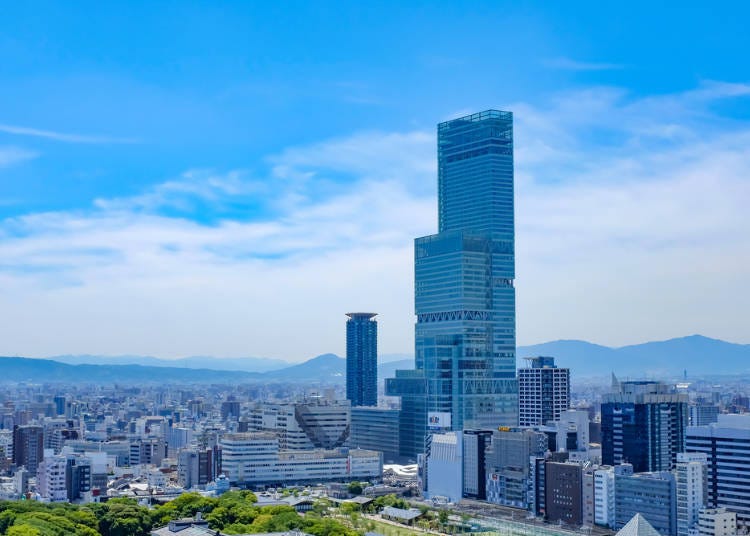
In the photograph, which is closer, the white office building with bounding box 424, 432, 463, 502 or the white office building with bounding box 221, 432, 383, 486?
the white office building with bounding box 424, 432, 463, 502

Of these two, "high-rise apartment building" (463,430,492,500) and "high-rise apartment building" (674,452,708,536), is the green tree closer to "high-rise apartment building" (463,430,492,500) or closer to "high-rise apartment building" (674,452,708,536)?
"high-rise apartment building" (674,452,708,536)

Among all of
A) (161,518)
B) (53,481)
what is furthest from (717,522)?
(53,481)

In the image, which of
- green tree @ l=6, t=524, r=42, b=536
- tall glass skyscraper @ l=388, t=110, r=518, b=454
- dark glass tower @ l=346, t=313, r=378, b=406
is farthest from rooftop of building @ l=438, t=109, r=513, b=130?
green tree @ l=6, t=524, r=42, b=536

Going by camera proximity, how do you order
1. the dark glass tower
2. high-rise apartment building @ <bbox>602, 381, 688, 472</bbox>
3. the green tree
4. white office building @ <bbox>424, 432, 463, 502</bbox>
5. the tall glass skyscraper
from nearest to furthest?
the green tree
high-rise apartment building @ <bbox>602, 381, 688, 472</bbox>
white office building @ <bbox>424, 432, 463, 502</bbox>
the tall glass skyscraper
the dark glass tower

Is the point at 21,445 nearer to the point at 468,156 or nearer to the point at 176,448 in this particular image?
the point at 176,448

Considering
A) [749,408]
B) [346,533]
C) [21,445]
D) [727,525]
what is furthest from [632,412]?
[749,408]

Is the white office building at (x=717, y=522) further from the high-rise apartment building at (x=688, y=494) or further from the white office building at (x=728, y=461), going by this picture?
the white office building at (x=728, y=461)
